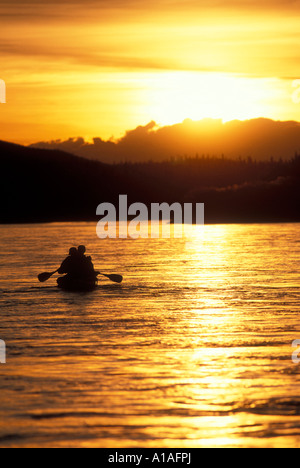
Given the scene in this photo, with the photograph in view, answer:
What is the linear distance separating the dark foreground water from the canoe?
16.0 inches

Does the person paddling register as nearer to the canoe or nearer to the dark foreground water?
the canoe

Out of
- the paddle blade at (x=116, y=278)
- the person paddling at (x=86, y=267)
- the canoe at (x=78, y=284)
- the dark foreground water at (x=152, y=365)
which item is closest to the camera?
the dark foreground water at (x=152, y=365)

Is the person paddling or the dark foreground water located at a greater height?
the person paddling

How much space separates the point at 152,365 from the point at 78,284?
13.9m

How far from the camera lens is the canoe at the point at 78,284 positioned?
2939 cm

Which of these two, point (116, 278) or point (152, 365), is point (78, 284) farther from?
point (152, 365)

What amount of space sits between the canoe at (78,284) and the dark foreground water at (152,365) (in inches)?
16.0

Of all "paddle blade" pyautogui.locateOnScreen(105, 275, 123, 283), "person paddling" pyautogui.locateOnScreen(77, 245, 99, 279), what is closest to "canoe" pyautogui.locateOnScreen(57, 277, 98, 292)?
"person paddling" pyautogui.locateOnScreen(77, 245, 99, 279)

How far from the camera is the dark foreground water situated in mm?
11641

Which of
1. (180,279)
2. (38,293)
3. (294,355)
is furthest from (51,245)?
(294,355)

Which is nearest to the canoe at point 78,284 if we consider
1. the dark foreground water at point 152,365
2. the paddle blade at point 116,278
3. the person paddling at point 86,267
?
the person paddling at point 86,267

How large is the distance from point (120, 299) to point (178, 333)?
7.60 metres

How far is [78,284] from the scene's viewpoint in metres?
29.4

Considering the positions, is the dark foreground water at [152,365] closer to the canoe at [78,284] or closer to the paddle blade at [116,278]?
the paddle blade at [116,278]
